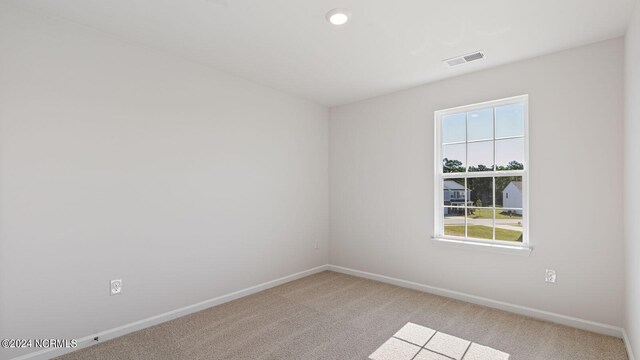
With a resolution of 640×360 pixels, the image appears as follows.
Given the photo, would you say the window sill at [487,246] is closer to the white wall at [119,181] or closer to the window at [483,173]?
the window at [483,173]

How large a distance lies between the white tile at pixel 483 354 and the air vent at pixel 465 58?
2.57 metres

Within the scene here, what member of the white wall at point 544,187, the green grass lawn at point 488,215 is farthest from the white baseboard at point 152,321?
the green grass lawn at point 488,215

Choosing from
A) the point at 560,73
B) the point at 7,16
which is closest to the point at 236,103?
the point at 7,16

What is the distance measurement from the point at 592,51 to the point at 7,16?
4.59 meters

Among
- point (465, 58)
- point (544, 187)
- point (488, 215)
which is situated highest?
point (465, 58)

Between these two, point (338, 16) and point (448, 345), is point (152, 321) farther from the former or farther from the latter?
point (338, 16)

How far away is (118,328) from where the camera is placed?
2.64 m

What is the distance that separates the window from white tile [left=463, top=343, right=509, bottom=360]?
1203 millimetres

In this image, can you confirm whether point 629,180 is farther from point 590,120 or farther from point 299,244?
point 299,244

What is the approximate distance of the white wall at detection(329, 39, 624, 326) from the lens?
2.71m

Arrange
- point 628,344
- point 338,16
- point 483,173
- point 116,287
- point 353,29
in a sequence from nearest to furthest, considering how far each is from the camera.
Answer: point 338,16 < point 628,344 < point 353,29 < point 116,287 < point 483,173

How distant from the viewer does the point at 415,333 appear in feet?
9.05

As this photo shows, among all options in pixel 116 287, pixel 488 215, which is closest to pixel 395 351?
pixel 488 215

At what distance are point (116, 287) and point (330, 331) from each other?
186 centimetres
